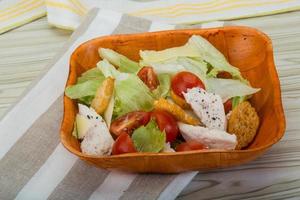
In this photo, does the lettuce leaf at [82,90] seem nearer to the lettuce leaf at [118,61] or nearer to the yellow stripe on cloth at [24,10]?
the lettuce leaf at [118,61]

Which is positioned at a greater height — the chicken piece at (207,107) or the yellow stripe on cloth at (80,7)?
the chicken piece at (207,107)

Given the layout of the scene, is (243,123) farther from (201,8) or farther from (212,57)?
(201,8)

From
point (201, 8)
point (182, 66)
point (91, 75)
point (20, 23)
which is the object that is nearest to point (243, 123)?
point (182, 66)

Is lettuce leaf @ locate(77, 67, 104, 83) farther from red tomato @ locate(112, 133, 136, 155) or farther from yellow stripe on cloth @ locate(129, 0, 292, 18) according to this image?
yellow stripe on cloth @ locate(129, 0, 292, 18)

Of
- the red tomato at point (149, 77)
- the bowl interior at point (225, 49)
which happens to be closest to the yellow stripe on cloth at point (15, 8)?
the bowl interior at point (225, 49)

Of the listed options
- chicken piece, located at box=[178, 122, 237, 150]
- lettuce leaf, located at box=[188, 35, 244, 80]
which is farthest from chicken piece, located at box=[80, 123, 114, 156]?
lettuce leaf, located at box=[188, 35, 244, 80]

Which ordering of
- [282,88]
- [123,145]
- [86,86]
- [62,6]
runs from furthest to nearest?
[62,6]
[282,88]
[86,86]
[123,145]

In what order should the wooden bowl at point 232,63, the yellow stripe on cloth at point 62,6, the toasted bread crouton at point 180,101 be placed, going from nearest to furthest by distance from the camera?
the wooden bowl at point 232,63 < the toasted bread crouton at point 180,101 < the yellow stripe on cloth at point 62,6
